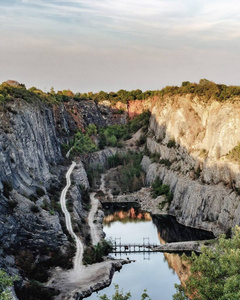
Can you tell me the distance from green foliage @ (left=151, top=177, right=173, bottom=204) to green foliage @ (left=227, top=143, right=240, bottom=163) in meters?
17.9

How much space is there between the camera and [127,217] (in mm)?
84688

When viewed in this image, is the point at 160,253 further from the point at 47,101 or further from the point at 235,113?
the point at 47,101

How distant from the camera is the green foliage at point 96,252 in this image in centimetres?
5603

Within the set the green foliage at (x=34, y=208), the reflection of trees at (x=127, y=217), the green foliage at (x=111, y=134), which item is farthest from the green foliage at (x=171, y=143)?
the green foliage at (x=34, y=208)

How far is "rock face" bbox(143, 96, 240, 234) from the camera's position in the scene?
70312 millimetres

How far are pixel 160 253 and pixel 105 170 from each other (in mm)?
56058

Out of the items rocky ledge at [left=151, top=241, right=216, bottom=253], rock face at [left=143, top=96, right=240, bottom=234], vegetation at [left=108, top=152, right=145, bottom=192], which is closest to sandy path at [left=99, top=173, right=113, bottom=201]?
vegetation at [left=108, top=152, right=145, bottom=192]

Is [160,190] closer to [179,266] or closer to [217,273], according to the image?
[179,266]

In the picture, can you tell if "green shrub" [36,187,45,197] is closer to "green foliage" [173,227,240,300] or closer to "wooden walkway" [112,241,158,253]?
"wooden walkway" [112,241,158,253]

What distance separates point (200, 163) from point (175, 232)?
15509mm

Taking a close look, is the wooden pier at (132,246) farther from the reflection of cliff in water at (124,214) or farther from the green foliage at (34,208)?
the reflection of cliff in water at (124,214)

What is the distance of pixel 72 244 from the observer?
59.4 m

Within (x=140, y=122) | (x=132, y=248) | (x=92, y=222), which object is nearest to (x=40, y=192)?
(x=92, y=222)

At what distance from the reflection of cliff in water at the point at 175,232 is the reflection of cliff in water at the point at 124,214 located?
3940 mm
